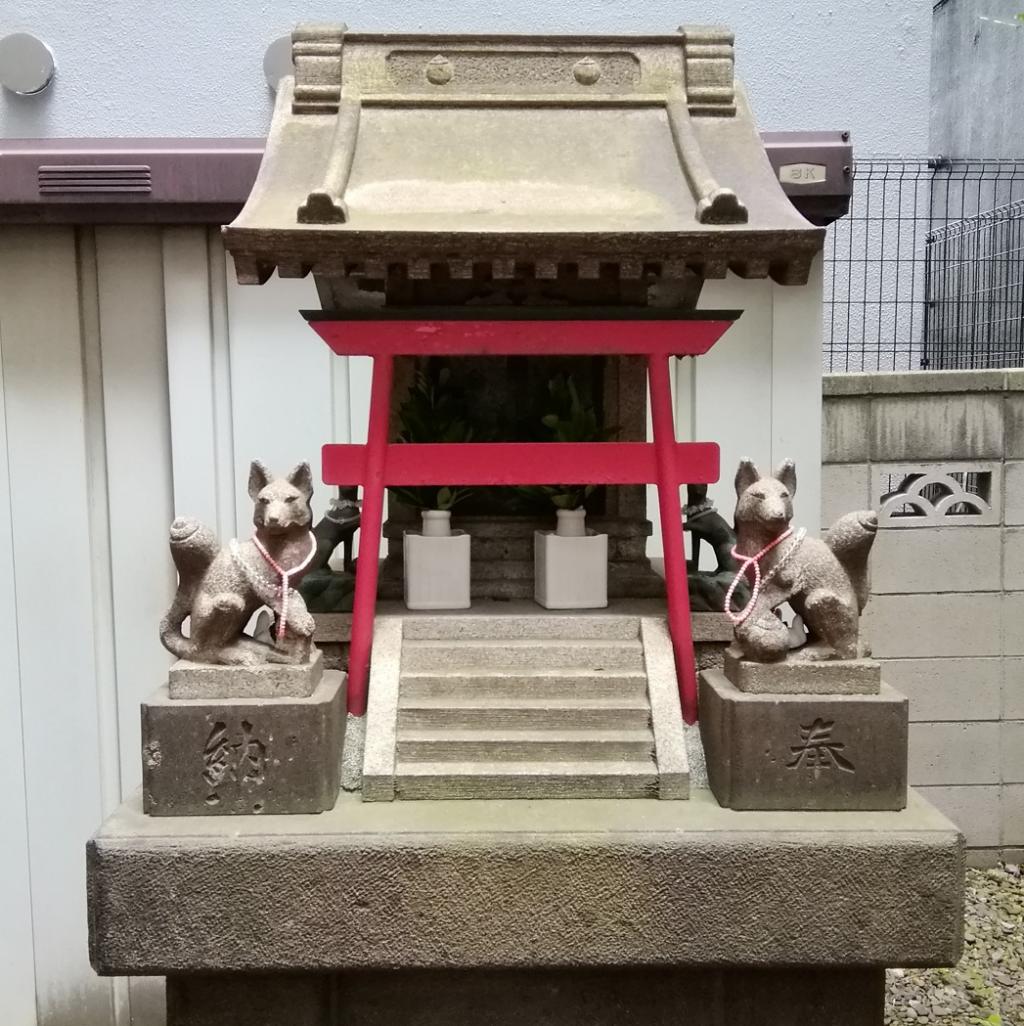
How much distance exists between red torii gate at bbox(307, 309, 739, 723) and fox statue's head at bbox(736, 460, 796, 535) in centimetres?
15

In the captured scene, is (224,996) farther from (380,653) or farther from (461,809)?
(380,653)

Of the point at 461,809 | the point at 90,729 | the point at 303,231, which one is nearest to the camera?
the point at 303,231

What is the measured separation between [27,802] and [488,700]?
9.99 ft

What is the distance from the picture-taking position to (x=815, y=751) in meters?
2.80

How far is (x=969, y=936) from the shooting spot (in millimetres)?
5020

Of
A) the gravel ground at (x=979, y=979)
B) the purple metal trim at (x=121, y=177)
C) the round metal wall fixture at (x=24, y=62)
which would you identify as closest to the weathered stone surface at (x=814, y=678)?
the gravel ground at (x=979, y=979)

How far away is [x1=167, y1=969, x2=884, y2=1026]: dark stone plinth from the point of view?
286 cm

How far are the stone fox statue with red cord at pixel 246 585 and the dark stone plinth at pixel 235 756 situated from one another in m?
0.18

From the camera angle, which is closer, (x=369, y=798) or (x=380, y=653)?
(x=369, y=798)

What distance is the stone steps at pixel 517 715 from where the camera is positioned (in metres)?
3.03

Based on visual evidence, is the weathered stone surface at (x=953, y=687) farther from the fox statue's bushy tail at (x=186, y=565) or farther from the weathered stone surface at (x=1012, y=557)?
the fox statue's bushy tail at (x=186, y=565)

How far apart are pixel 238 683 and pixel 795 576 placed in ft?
5.49

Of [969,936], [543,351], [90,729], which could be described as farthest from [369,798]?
[969,936]

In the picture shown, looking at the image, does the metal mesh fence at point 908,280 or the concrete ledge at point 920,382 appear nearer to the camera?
the concrete ledge at point 920,382
